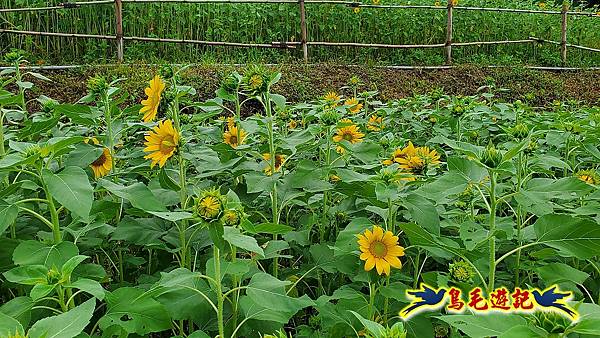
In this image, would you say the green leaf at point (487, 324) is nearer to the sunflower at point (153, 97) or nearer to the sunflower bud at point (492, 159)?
the sunflower bud at point (492, 159)

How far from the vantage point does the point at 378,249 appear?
1.35 m

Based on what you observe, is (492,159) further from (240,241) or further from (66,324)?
(66,324)

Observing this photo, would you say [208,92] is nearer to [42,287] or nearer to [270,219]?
[270,219]

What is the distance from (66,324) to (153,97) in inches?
29.7

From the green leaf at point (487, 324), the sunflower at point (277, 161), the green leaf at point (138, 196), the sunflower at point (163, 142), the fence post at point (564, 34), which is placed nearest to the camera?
the green leaf at point (487, 324)

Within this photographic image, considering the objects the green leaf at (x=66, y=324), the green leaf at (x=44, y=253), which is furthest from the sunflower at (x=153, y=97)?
the green leaf at (x=66, y=324)

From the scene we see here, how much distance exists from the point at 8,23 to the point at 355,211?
7540mm

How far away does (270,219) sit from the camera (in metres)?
1.73

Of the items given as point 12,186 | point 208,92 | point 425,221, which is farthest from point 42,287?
point 208,92

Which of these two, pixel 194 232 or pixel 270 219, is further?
pixel 270 219

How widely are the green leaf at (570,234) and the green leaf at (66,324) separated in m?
0.81

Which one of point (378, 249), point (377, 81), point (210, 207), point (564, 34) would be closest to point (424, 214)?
point (378, 249)

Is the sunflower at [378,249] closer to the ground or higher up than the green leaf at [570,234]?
closer to the ground

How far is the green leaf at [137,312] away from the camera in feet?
3.71
